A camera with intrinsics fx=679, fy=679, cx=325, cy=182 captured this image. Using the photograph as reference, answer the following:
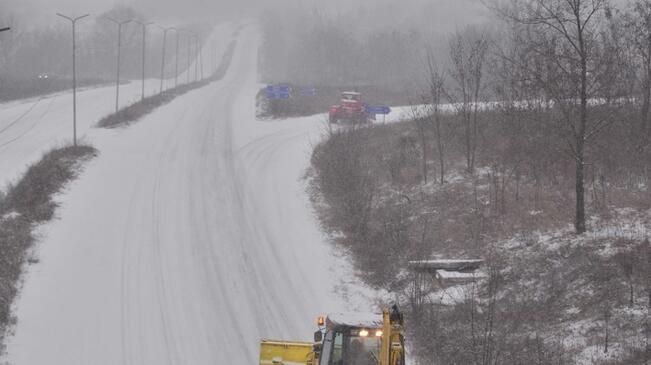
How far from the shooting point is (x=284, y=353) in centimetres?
1484

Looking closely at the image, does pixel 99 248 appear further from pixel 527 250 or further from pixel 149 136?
pixel 149 136

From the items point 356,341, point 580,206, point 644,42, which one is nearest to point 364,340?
point 356,341

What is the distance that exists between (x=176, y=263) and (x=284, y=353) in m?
9.34

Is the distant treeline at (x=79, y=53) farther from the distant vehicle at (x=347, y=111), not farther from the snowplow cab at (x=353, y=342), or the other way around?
the snowplow cab at (x=353, y=342)

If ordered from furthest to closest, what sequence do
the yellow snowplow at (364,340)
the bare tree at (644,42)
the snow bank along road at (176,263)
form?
the bare tree at (644,42)
the snow bank along road at (176,263)
the yellow snowplow at (364,340)

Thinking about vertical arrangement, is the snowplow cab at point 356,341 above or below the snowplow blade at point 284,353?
above

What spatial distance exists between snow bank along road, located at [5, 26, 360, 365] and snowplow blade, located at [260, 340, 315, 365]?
8.49 feet

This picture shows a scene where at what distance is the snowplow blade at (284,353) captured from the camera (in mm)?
14773

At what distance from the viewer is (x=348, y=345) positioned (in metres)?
11.3

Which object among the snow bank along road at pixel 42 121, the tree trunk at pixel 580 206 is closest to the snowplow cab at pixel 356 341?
the tree trunk at pixel 580 206

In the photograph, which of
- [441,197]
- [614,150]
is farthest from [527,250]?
[614,150]

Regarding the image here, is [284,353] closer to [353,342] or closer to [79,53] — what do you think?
[353,342]

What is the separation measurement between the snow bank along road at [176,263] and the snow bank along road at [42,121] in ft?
23.1

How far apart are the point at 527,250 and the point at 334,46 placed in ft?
278
